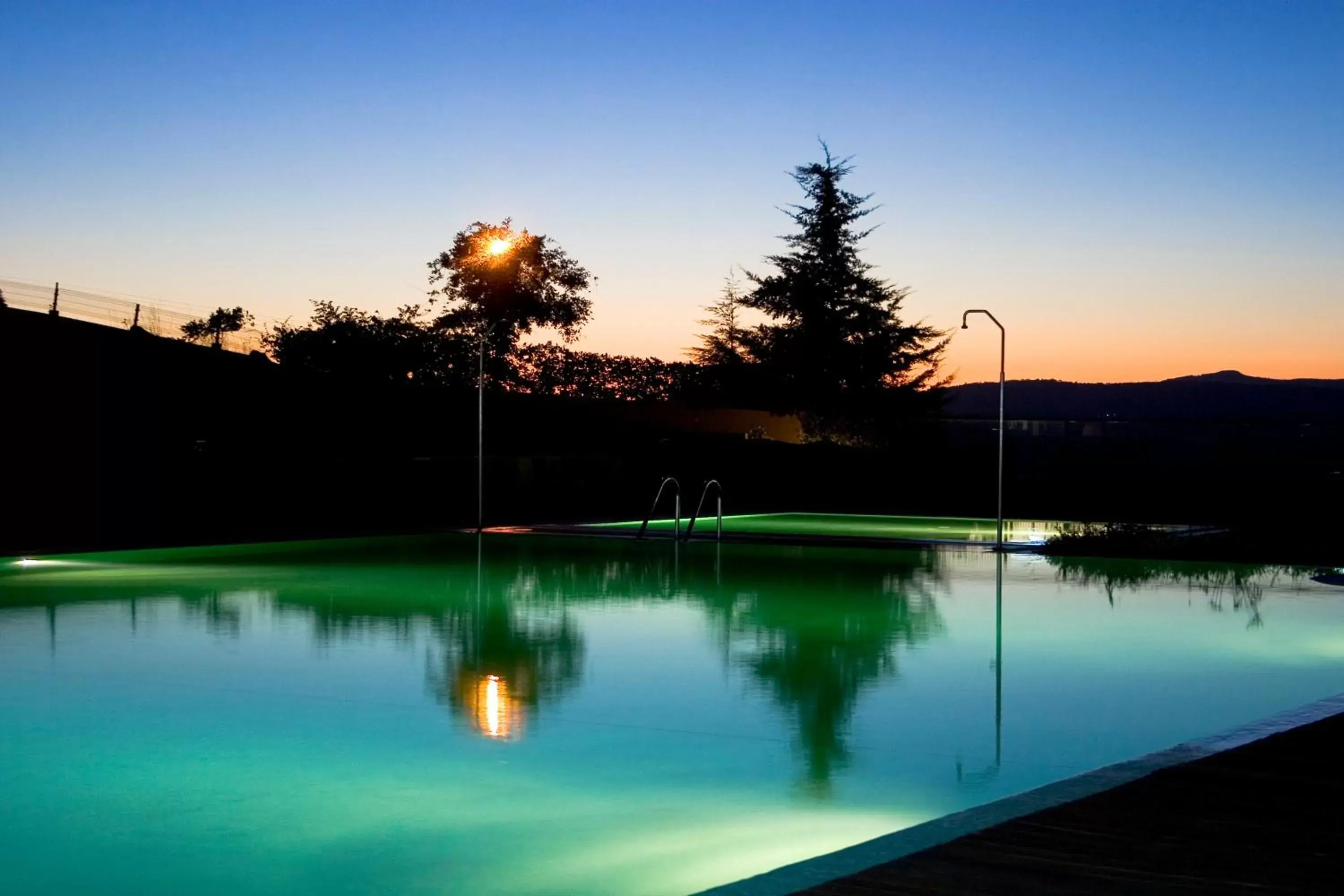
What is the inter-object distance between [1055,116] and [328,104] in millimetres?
13364

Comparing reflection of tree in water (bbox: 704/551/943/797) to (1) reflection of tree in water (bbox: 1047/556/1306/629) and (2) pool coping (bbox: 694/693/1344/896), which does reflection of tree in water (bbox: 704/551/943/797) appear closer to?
(2) pool coping (bbox: 694/693/1344/896)

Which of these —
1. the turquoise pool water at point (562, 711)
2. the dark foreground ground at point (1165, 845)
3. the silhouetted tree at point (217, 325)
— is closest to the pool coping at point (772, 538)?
the turquoise pool water at point (562, 711)

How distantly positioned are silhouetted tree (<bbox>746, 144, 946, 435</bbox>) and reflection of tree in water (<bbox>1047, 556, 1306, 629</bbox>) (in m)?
25.6

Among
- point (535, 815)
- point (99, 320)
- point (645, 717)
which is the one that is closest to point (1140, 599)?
point (645, 717)

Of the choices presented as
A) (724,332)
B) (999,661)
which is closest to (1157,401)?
(724,332)

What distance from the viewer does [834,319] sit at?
47531mm

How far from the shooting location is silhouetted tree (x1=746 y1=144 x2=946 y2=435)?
4731cm

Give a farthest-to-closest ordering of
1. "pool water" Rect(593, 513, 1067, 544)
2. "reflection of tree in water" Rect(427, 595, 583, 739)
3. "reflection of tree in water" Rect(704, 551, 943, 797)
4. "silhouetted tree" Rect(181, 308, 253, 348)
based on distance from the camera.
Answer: "silhouetted tree" Rect(181, 308, 253, 348), "pool water" Rect(593, 513, 1067, 544), "reflection of tree in water" Rect(427, 595, 583, 739), "reflection of tree in water" Rect(704, 551, 943, 797)

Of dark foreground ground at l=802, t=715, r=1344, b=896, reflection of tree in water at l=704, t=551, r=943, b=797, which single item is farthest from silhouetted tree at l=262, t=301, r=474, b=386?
dark foreground ground at l=802, t=715, r=1344, b=896

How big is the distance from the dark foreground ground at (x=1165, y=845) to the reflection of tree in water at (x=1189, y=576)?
9213mm

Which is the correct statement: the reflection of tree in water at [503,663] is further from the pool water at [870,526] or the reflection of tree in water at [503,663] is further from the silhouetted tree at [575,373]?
the silhouetted tree at [575,373]

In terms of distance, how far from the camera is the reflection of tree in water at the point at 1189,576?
16359 millimetres

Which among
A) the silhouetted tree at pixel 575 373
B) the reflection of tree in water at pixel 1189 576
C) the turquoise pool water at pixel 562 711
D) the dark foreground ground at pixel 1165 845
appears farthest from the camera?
the silhouetted tree at pixel 575 373

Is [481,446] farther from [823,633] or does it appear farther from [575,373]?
[575,373]
